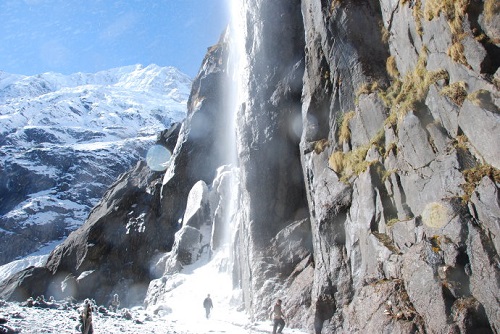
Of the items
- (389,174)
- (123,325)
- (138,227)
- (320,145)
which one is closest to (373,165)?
(389,174)

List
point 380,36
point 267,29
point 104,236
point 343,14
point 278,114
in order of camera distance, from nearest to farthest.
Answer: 1. point 380,36
2. point 343,14
3. point 278,114
4. point 267,29
5. point 104,236

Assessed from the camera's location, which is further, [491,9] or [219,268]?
[219,268]

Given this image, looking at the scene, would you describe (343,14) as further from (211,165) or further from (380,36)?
(211,165)

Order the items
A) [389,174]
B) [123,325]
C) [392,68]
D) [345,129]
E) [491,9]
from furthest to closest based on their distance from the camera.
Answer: [345,129] < [123,325] < [392,68] < [389,174] < [491,9]

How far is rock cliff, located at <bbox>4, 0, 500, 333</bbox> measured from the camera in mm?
13406

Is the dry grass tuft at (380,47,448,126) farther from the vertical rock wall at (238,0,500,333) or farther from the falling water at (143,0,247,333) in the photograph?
the falling water at (143,0,247,333)

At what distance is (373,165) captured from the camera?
19.0 metres

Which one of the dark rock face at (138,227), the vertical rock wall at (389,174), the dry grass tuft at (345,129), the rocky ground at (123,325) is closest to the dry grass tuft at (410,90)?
the vertical rock wall at (389,174)

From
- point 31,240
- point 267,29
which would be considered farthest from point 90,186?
point 267,29

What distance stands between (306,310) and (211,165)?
120 ft

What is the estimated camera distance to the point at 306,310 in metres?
21.9

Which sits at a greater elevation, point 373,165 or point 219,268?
point 219,268

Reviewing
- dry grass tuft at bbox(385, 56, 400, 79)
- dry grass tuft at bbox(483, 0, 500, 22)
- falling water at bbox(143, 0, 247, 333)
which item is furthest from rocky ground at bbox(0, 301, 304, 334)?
dry grass tuft at bbox(483, 0, 500, 22)

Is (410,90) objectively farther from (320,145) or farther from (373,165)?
(320,145)
